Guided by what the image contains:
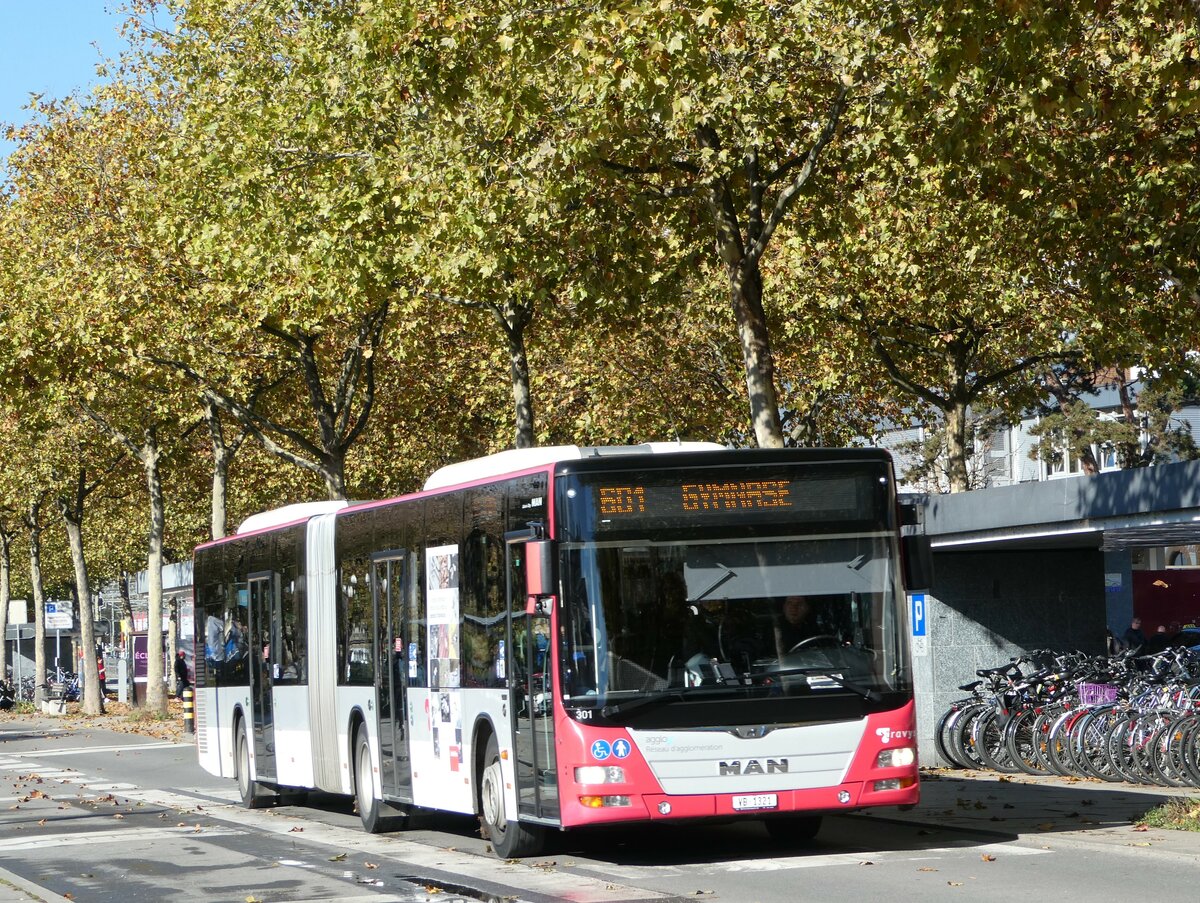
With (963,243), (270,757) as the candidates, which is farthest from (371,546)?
(963,243)

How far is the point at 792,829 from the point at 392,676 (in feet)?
12.9

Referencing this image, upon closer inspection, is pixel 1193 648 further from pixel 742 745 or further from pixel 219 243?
pixel 219 243

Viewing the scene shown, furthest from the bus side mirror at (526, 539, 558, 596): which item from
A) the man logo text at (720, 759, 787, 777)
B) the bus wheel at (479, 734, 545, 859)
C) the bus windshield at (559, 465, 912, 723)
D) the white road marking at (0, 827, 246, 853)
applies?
the white road marking at (0, 827, 246, 853)

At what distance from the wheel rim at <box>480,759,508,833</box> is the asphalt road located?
0.34m

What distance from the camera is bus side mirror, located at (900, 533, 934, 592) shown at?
529 inches

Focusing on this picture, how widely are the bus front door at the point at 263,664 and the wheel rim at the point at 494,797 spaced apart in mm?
6462

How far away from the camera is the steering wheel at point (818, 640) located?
13.2 meters

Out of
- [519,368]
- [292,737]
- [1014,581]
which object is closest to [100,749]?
[519,368]

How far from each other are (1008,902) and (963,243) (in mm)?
17830

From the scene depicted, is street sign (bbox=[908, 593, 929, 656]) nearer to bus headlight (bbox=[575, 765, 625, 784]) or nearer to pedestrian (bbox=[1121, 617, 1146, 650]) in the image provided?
pedestrian (bbox=[1121, 617, 1146, 650])

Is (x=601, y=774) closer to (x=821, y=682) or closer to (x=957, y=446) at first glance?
(x=821, y=682)

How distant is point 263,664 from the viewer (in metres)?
21.4

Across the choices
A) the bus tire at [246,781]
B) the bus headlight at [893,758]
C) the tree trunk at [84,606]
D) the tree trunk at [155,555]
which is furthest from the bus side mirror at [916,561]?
the tree trunk at [84,606]

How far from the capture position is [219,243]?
27125 mm
